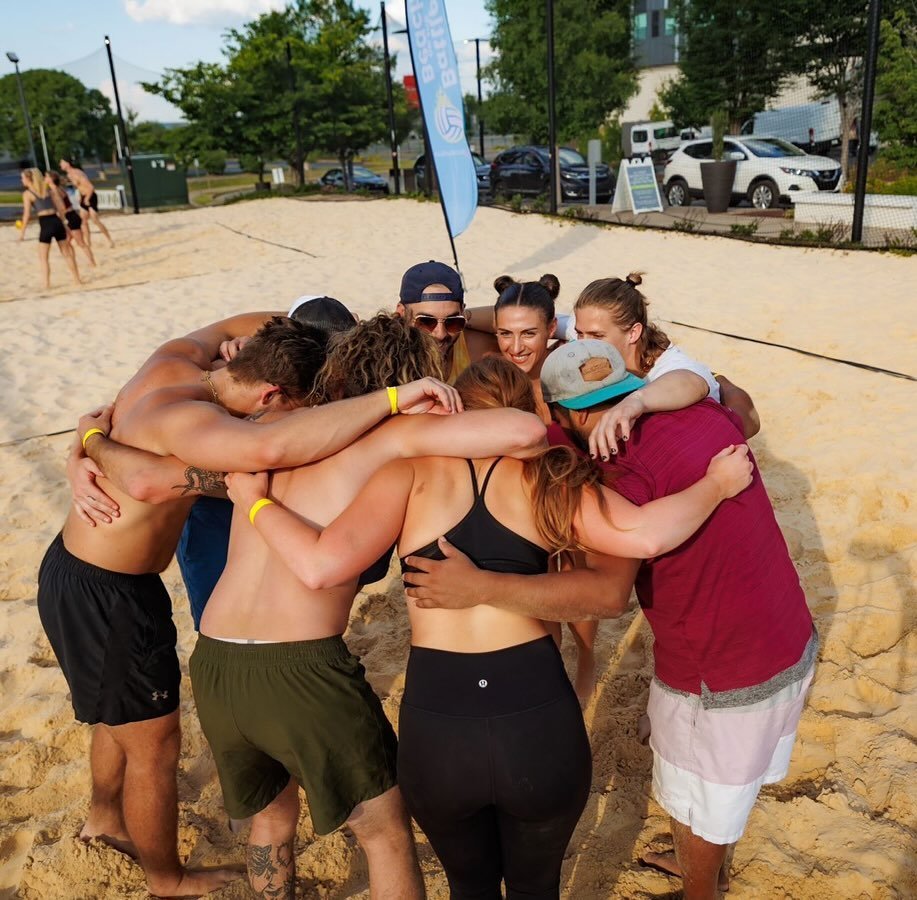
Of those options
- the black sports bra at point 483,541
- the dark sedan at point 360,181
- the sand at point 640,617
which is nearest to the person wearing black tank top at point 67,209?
the sand at point 640,617

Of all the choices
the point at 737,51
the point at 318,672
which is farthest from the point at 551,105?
the point at 318,672

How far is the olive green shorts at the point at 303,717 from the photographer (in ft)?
6.24

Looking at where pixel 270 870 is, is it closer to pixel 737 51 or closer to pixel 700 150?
pixel 700 150

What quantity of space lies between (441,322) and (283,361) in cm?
124

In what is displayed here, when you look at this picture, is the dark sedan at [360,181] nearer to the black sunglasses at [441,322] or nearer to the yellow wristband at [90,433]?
the black sunglasses at [441,322]

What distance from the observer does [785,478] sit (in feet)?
15.8

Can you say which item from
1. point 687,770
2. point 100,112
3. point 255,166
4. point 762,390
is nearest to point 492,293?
point 762,390

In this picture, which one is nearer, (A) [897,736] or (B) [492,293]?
(A) [897,736]

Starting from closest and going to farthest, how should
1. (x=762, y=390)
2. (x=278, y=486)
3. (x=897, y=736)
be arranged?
(x=278, y=486) → (x=897, y=736) → (x=762, y=390)

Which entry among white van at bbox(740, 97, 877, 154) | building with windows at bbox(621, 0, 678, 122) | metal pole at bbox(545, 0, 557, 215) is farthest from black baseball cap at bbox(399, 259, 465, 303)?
building with windows at bbox(621, 0, 678, 122)

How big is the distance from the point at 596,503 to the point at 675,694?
25.3 inches

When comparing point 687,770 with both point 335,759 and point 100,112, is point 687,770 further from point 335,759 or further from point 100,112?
point 100,112

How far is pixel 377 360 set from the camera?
1935 millimetres

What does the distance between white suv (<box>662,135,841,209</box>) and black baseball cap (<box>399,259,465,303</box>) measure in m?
13.8
